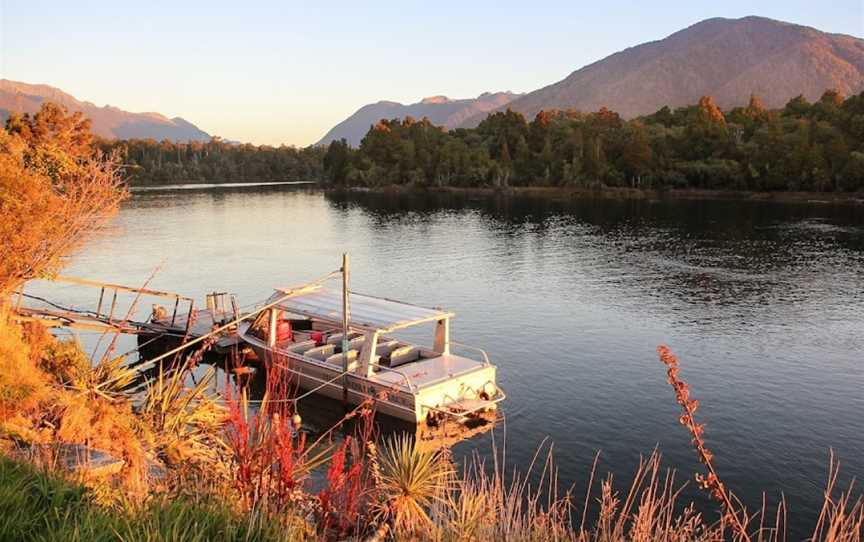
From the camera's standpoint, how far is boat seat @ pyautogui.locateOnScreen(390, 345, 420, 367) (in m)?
27.9

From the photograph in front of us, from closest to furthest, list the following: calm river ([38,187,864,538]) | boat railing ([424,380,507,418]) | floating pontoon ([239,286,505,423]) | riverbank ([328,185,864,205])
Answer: calm river ([38,187,864,538])
boat railing ([424,380,507,418])
floating pontoon ([239,286,505,423])
riverbank ([328,185,864,205])

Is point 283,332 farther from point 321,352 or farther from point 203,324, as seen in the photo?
point 203,324

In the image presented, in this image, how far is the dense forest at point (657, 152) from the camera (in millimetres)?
121250

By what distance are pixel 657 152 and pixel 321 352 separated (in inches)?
5185

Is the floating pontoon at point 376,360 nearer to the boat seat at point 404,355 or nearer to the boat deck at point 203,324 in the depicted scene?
the boat seat at point 404,355

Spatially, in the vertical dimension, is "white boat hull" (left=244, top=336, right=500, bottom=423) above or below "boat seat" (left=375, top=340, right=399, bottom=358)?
below

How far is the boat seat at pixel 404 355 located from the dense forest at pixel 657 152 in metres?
111

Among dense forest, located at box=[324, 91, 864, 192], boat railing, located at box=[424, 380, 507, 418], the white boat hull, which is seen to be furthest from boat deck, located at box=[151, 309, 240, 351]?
dense forest, located at box=[324, 91, 864, 192]

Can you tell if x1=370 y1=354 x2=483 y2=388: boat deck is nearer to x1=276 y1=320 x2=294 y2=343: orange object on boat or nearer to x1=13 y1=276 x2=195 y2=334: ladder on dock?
x1=276 y1=320 x2=294 y2=343: orange object on boat

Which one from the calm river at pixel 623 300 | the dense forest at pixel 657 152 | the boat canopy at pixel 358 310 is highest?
the dense forest at pixel 657 152

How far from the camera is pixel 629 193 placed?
451ft

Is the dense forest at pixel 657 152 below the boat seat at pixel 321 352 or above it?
above

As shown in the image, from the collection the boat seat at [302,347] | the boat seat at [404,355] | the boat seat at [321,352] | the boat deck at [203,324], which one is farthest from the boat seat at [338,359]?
the boat deck at [203,324]

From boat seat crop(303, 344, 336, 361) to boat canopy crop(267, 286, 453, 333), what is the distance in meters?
1.61
